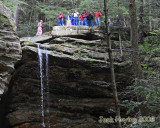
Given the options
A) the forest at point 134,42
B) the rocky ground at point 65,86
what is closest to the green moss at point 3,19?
the rocky ground at point 65,86

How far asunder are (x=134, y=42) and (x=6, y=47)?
6.29 meters

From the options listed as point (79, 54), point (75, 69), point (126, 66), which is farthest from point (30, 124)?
point (126, 66)

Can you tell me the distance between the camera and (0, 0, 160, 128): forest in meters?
5.70

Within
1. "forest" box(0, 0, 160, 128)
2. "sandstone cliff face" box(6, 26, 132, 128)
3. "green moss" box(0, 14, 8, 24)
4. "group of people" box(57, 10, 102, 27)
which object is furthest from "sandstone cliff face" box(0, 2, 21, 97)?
"group of people" box(57, 10, 102, 27)

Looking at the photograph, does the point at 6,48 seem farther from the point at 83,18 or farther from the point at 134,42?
the point at 83,18

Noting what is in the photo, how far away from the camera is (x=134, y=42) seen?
8586 mm

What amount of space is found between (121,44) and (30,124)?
8.83 m

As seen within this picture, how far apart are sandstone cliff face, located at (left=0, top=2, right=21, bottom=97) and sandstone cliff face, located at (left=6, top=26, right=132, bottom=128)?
194cm

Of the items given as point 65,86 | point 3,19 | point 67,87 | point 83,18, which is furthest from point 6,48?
point 83,18

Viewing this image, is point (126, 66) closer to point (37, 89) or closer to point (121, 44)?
point (121, 44)

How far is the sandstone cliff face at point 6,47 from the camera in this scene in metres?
8.66

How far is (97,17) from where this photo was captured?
1457cm

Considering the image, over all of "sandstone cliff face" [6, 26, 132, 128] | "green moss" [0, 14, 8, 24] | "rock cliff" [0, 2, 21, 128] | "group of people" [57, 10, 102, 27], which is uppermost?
"group of people" [57, 10, 102, 27]

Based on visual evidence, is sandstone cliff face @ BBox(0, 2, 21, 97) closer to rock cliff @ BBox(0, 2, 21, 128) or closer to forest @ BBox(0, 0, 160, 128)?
rock cliff @ BBox(0, 2, 21, 128)
